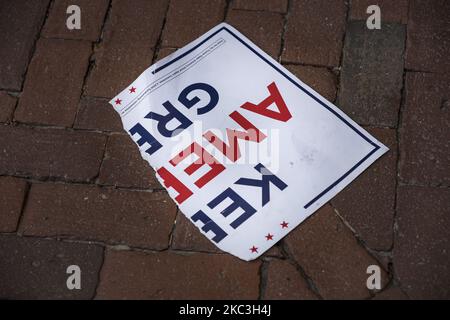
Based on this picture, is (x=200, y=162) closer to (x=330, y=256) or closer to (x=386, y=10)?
(x=330, y=256)

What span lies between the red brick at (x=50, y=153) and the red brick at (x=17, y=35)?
286 millimetres

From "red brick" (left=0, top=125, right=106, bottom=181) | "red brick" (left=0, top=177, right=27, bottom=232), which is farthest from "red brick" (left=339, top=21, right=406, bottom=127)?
"red brick" (left=0, top=177, right=27, bottom=232)

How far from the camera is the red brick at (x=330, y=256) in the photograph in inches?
69.0

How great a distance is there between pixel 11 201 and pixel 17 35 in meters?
0.88

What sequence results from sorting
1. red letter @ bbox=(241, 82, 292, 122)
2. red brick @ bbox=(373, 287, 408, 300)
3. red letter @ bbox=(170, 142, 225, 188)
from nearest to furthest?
1. red brick @ bbox=(373, 287, 408, 300)
2. red letter @ bbox=(170, 142, 225, 188)
3. red letter @ bbox=(241, 82, 292, 122)

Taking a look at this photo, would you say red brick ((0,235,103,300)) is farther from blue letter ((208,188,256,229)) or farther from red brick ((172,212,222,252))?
blue letter ((208,188,256,229))

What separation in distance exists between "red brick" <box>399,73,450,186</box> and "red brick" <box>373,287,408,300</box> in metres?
0.45

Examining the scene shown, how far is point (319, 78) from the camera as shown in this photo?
212cm

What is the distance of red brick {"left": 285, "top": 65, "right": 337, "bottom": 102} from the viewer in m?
2.09

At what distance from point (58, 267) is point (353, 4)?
181cm

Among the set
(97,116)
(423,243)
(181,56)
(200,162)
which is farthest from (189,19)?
(423,243)

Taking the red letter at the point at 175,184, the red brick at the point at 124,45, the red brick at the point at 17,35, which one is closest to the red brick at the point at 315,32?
the red brick at the point at 124,45

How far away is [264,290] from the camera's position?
1.77 metres

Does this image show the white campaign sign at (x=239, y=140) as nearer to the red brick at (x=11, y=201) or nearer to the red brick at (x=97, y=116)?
the red brick at (x=97, y=116)
